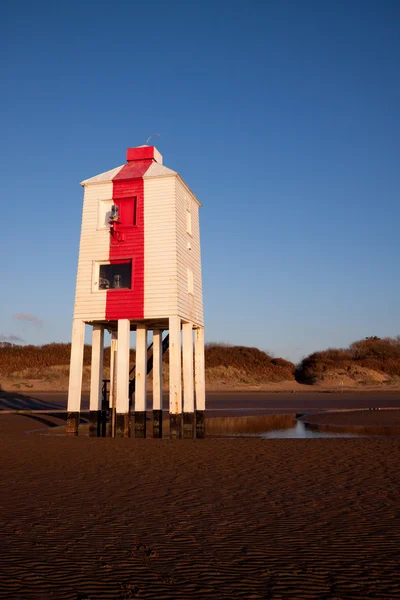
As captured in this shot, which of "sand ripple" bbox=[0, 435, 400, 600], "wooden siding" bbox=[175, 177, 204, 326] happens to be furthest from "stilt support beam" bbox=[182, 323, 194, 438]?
"sand ripple" bbox=[0, 435, 400, 600]

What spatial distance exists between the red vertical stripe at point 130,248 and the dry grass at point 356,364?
47431mm

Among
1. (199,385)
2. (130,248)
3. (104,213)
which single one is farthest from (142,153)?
(199,385)

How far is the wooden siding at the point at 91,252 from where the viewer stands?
2036 centimetres

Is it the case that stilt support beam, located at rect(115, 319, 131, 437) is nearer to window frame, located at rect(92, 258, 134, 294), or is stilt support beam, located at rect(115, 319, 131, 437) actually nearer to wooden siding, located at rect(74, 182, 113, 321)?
wooden siding, located at rect(74, 182, 113, 321)

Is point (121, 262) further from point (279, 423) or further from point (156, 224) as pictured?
point (279, 423)

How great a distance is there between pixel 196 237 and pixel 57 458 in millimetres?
11532

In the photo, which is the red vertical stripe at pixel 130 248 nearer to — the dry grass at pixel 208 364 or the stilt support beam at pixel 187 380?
the stilt support beam at pixel 187 380

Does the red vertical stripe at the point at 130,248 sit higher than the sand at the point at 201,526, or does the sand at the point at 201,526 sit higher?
the red vertical stripe at the point at 130,248

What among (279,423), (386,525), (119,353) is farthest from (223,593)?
(279,423)

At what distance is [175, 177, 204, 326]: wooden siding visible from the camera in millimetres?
→ 20250

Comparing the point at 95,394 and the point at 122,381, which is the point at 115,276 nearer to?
the point at 122,381

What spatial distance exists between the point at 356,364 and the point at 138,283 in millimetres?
54318

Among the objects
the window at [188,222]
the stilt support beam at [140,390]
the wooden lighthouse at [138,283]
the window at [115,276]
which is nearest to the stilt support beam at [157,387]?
the wooden lighthouse at [138,283]

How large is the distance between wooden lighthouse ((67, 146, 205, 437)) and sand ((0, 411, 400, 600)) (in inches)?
234
